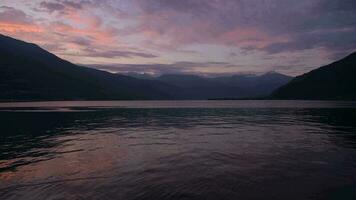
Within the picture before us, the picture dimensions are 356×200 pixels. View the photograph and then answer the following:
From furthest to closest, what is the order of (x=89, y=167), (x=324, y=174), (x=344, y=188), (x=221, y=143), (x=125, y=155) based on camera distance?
(x=221, y=143), (x=125, y=155), (x=89, y=167), (x=324, y=174), (x=344, y=188)

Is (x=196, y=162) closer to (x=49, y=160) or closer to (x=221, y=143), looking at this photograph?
(x=221, y=143)

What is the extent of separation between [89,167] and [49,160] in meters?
6.77

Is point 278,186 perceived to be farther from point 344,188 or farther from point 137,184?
point 137,184

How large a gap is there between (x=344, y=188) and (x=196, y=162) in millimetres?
14760

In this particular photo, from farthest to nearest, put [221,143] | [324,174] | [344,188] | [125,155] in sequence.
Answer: [221,143], [125,155], [324,174], [344,188]

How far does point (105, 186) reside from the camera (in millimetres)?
23641

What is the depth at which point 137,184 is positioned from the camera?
79.2 ft

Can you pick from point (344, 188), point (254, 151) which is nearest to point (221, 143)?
point (254, 151)

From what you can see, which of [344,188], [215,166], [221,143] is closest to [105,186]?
[215,166]

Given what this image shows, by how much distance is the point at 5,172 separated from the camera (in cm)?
2855

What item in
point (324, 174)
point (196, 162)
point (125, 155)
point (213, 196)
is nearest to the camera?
point (213, 196)

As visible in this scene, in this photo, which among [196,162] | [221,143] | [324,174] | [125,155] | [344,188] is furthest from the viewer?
[221,143]

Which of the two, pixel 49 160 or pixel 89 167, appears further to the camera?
pixel 49 160

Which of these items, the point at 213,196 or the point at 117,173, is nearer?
the point at 213,196
